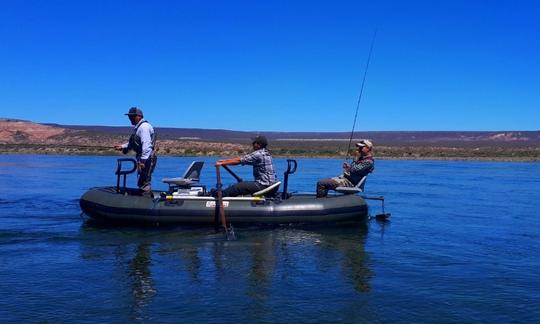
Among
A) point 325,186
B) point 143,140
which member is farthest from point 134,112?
point 325,186

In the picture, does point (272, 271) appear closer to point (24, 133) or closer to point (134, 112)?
point (134, 112)

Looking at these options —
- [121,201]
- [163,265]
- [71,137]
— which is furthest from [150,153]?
[71,137]

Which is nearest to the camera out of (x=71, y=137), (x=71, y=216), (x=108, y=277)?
(x=108, y=277)

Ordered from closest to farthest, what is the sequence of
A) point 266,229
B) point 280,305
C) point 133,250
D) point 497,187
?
point 280,305 → point 133,250 → point 266,229 → point 497,187

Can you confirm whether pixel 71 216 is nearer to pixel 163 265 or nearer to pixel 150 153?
pixel 150 153

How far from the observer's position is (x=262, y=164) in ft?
39.3

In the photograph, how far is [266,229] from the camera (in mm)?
11867

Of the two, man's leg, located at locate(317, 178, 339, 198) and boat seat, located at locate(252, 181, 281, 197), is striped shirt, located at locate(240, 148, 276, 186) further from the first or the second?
man's leg, located at locate(317, 178, 339, 198)

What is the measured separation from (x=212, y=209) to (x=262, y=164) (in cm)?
136

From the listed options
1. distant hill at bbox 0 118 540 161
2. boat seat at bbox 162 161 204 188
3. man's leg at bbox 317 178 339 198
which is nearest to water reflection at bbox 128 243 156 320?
boat seat at bbox 162 161 204 188

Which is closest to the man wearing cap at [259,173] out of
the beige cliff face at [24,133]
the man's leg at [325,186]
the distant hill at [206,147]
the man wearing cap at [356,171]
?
the man's leg at [325,186]

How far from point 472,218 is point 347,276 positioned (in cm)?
726

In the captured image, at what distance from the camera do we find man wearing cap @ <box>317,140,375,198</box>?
12.6 metres

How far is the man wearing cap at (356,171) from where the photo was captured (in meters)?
12.6
